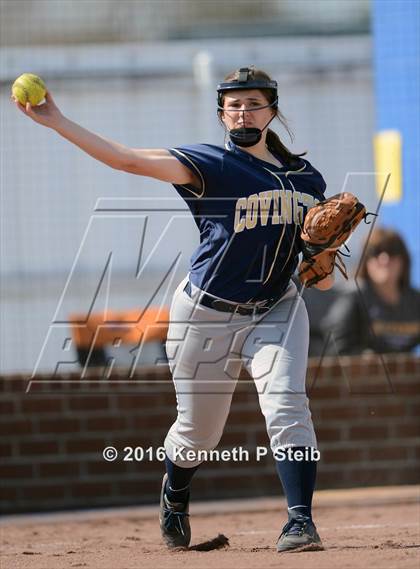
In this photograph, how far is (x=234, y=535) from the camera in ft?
20.1

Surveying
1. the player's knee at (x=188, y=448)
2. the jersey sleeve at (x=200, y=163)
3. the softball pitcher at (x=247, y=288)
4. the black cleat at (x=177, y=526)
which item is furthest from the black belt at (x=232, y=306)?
the black cleat at (x=177, y=526)

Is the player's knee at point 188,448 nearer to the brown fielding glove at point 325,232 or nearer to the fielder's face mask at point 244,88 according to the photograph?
the brown fielding glove at point 325,232

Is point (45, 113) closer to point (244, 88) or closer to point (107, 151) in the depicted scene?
point (107, 151)

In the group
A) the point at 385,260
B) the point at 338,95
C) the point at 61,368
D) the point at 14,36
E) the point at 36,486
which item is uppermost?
the point at 14,36

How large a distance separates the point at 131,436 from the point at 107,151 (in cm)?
350

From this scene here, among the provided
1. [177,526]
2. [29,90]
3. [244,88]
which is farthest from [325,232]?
[177,526]

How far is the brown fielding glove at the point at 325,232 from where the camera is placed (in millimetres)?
4793

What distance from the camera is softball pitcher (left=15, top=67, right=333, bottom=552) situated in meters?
4.73

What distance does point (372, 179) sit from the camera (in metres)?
10.3

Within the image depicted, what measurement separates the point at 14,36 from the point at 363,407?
4.82 metres

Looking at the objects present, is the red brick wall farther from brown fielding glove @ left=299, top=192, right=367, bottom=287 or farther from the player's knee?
brown fielding glove @ left=299, top=192, right=367, bottom=287

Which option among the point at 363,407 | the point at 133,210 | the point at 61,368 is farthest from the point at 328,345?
the point at 133,210

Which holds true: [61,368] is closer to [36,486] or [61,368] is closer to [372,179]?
[36,486]

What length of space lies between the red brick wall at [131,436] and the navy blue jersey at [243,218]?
9.22 feet
